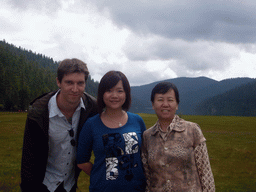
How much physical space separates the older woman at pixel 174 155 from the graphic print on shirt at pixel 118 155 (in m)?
0.31

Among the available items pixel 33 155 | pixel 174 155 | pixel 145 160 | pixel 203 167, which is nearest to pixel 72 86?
pixel 33 155

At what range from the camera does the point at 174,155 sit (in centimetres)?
310

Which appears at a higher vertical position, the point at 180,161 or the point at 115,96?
the point at 115,96

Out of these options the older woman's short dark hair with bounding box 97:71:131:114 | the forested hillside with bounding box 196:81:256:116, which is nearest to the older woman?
the older woman's short dark hair with bounding box 97:71:131:114

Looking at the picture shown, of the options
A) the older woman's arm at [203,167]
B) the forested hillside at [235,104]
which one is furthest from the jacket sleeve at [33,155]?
the forested hillside at [235,104]

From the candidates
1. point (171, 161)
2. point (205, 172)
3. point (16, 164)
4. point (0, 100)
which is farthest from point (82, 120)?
point (0, 100)

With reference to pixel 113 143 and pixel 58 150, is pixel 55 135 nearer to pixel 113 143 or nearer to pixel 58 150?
pixel 58 150

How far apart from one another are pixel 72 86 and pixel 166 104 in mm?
1722

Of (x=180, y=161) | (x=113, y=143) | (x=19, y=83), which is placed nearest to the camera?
(x=180, y=161)

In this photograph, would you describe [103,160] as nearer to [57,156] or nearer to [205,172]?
[57,156]

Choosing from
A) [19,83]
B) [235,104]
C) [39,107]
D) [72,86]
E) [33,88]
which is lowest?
[39,107]

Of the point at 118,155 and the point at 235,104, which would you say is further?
the point at 235,104

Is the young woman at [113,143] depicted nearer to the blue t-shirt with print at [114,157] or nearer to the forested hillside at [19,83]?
the blue t-shirt with print at [114,157]

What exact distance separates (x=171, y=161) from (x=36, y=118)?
7.98 ft
